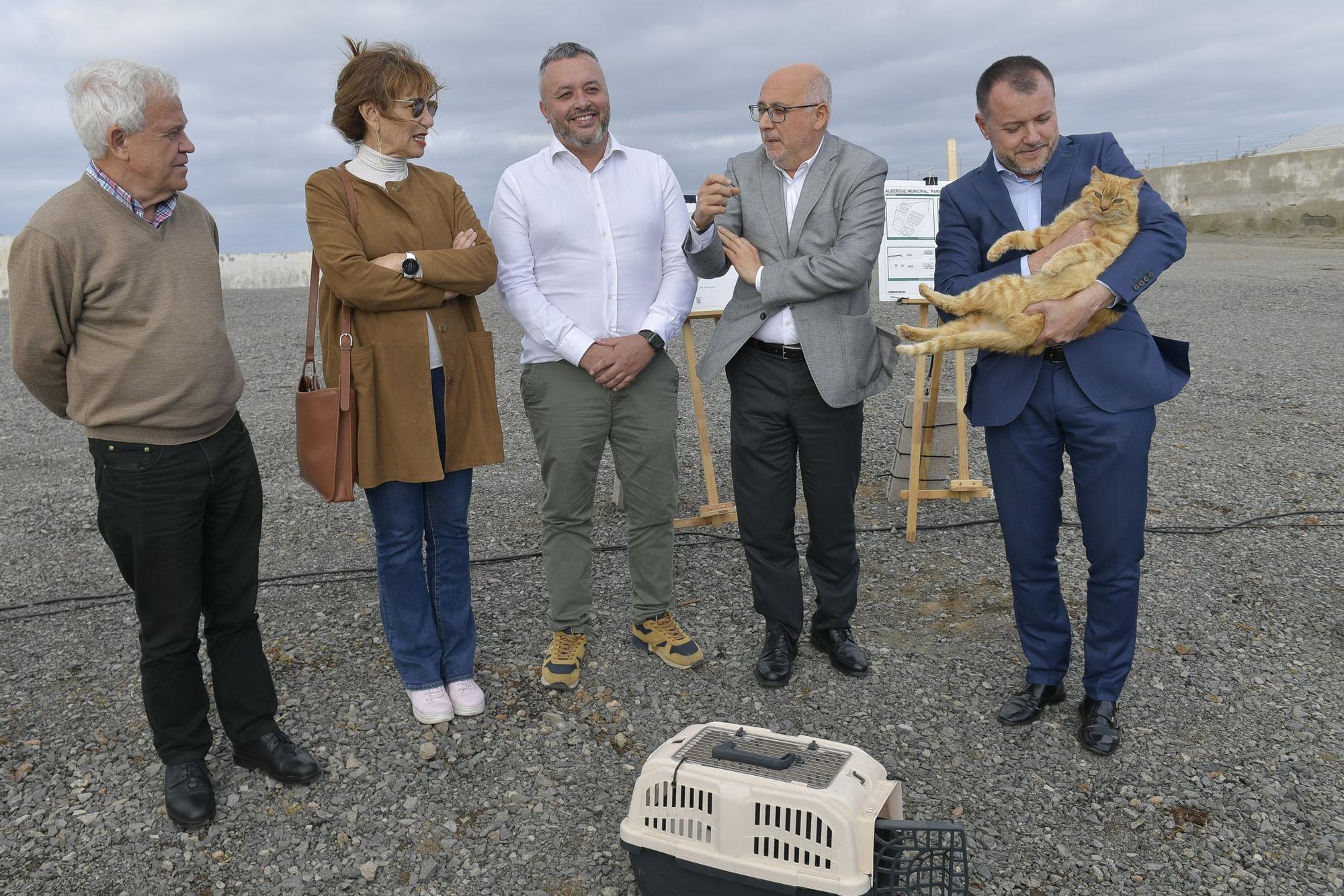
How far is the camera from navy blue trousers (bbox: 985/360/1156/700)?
9.76 ft

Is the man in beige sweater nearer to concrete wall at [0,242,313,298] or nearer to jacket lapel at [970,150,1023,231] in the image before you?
jacket lapel at [970,150,1023,231]

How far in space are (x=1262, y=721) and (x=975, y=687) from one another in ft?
3.19

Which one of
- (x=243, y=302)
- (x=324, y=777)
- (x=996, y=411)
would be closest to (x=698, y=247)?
(x=996, y=411)

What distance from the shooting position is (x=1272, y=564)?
4707mm

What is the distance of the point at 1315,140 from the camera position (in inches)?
1294

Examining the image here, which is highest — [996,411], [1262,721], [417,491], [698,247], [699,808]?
[698,247]

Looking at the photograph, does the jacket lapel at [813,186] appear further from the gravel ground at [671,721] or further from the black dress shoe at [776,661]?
the gravel ground at [671,721]

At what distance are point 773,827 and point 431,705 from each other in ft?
5.55

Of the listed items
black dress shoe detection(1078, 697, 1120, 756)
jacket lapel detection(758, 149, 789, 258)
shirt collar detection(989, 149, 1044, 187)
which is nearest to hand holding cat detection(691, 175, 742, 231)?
jacket lapel detection(758, 149, 789, 258)

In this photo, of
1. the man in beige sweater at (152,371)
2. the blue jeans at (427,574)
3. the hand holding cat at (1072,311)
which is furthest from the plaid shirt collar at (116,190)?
the hand holding cat at (1072,311)

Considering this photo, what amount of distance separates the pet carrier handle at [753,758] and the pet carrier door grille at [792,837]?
11 cm

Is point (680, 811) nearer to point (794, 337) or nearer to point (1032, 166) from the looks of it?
point (794, 337)

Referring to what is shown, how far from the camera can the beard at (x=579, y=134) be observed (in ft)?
11.2

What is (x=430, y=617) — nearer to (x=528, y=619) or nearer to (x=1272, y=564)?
(x=528, y=619)
